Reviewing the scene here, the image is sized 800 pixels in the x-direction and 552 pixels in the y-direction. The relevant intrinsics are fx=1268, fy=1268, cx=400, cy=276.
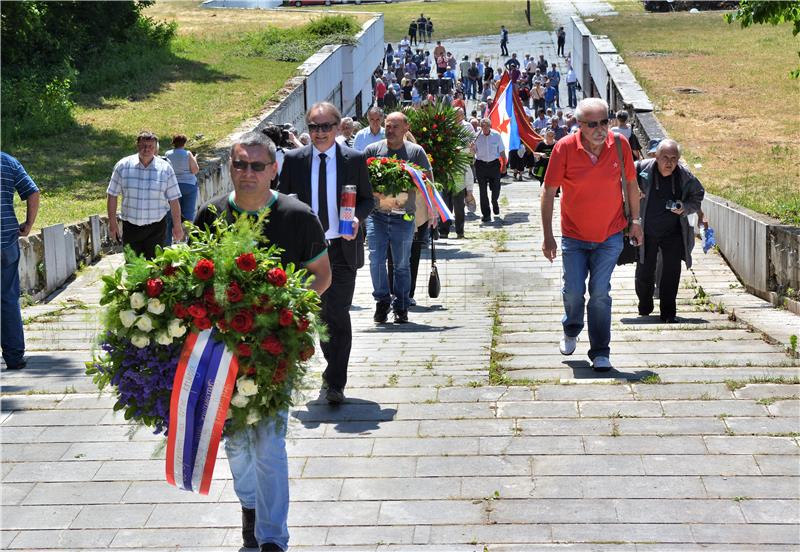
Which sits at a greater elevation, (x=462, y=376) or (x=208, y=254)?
(x=208, y=254)

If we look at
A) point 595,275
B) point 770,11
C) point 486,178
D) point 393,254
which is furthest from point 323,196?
point 486,178

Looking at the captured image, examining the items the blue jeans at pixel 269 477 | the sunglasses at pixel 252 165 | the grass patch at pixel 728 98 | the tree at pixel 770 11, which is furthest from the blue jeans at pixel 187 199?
the blue jeans at pixel 269 477

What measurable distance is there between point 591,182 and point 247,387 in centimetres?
416

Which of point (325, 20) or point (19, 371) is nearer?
point (19, 371)

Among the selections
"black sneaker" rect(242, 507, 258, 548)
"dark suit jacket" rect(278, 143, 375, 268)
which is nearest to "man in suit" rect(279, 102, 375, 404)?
"dark suit jacket" rect(278, 143, 375, 268)

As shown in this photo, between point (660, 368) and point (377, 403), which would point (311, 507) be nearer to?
point (377, 403)

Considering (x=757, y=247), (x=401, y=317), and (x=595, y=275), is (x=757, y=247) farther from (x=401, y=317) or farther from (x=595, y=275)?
(x=595, y=275)

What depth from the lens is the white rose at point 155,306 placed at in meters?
5.26

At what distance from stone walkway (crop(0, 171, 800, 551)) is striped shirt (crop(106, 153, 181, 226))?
2248 mm

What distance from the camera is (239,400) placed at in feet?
17.5

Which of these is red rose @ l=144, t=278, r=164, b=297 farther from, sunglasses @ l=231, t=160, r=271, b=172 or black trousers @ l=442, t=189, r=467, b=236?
black trousers @ l=442, t=189, r=467, b=236

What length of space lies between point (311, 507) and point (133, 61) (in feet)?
96.5

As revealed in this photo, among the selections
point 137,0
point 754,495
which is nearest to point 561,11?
point 137,0

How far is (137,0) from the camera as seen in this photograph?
35812mm
